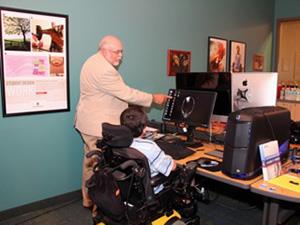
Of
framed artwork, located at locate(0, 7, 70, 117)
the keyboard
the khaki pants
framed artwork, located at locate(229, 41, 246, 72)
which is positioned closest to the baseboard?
the khaki pants

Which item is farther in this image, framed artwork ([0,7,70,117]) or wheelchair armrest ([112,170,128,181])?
framed artwork ([0,7,70,117])

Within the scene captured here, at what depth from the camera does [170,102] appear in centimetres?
275

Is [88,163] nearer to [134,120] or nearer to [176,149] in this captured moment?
[176,149]

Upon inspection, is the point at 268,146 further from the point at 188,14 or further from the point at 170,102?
the point at 188,14

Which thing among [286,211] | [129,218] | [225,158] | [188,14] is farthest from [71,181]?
[188,14]

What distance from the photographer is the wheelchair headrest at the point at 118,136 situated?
1697 millimetres

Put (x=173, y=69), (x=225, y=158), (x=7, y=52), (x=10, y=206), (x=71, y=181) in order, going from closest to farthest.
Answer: (x=225, y=158), (x=7, y=52), (x=10, y=206), (x=71, y=181), (x=173, y=69)

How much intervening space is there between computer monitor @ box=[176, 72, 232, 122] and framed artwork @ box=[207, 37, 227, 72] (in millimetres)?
1600

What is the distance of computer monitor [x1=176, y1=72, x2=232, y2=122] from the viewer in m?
2.60

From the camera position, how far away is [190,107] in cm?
261

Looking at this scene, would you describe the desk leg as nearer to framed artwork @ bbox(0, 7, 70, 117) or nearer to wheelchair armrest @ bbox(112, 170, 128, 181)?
wheelchair armrest @ bbox(112, 170, 128, 181)

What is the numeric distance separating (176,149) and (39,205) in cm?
146

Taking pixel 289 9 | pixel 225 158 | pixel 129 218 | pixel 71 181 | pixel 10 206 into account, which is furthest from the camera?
pixel 289 9

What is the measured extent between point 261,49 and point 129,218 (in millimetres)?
4494
